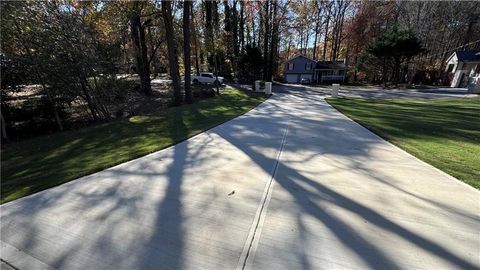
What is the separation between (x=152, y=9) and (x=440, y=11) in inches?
1400

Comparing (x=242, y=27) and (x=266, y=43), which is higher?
(x=242, y=27)

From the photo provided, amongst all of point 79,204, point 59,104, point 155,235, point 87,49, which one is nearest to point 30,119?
point 59,104

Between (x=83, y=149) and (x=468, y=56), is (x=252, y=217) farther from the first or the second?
(x=468, y=56)

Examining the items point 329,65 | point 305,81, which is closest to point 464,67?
point 329,65

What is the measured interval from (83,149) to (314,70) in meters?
35.3

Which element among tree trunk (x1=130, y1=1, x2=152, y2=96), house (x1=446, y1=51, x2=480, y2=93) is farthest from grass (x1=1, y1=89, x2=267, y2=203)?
house (x1=446, y1=51, x2=480, y2=93)

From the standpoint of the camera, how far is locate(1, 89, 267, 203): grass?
4.07 meters

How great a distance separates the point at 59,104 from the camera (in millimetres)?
8781

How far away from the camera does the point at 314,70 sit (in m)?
36.5

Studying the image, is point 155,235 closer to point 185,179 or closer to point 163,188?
point 163,188

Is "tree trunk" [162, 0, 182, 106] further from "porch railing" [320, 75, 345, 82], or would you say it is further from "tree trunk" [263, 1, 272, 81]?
"porch railing" [320, 75, 345, 82]

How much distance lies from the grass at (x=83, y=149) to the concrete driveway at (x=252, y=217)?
1.83ft

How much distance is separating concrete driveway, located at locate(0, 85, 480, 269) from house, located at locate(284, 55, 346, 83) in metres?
34.5

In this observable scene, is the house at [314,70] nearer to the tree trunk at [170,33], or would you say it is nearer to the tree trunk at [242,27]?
the tree trunk at [242,27]
